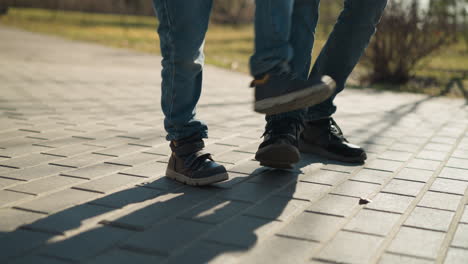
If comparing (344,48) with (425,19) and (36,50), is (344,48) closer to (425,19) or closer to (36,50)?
(425,19)

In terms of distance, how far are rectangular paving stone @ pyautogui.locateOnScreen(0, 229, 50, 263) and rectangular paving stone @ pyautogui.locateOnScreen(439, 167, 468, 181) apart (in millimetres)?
1909

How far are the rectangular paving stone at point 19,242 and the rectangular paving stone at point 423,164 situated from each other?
1.93 m

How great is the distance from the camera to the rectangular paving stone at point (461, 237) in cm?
192

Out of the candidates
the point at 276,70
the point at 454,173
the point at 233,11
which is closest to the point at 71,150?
the point at 276,70

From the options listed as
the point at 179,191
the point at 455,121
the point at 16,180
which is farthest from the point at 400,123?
the point at 16,180

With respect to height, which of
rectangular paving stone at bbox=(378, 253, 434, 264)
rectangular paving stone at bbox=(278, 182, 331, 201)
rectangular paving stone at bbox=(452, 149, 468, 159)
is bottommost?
rectangular paving stone at bbox=(452, 149, 468, 159)

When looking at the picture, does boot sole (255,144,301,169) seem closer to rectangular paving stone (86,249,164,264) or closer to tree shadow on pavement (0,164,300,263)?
tree shadow on pavement (0,164,300,263)

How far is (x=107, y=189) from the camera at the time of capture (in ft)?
7.95

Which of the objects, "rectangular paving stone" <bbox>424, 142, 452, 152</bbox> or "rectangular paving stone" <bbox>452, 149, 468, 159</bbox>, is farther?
"rectangular paving stone" <bbox>424, 142, 452, 152</bbox>

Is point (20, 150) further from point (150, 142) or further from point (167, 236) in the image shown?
point (167, 236)

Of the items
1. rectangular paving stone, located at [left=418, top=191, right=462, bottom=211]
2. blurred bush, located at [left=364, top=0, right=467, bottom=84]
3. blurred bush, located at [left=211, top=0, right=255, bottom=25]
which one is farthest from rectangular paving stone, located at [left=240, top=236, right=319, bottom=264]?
blurred bush, located at [left=211, top=0, right=255, bottom=25]

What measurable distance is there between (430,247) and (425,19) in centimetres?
722

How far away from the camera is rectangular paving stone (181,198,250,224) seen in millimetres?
2100

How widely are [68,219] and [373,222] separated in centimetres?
107
